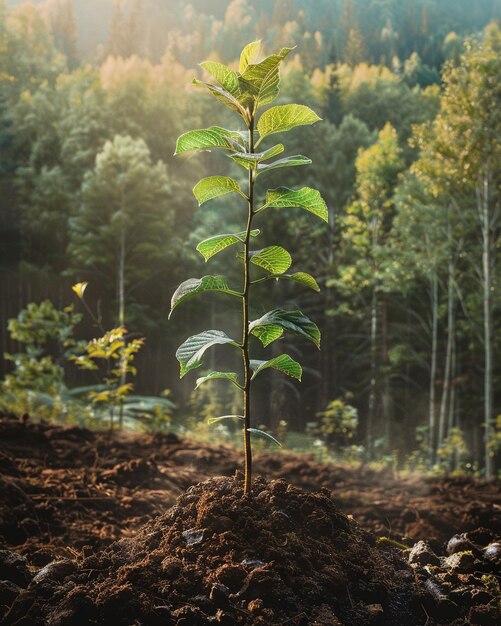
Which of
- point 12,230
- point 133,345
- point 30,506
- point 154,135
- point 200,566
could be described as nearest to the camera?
point 200,566

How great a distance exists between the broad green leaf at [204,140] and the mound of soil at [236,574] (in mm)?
837

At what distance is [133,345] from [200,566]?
2.64m

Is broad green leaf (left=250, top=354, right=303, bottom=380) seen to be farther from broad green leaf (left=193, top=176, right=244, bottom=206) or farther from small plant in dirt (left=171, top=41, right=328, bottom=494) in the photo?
broad green leaf (left=193, top=176, right=244, bottom=206)

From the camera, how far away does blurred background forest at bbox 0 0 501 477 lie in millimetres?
10484

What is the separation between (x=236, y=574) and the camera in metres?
1.21

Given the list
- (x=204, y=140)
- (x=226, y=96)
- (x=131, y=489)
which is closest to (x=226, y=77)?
(x=226, y=96)

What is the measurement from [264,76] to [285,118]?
0.11 m

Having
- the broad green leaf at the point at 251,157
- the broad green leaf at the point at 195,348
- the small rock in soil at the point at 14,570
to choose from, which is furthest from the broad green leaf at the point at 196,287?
the small rock in soil at the point at 14,570

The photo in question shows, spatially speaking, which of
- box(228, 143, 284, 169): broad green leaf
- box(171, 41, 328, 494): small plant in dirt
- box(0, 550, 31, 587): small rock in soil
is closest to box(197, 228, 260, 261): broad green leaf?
box(171, 41, 328, 494): small plant in dirt

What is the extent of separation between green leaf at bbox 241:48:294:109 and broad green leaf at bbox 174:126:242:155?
0.38 feet

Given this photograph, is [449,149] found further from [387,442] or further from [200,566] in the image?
[200,566]

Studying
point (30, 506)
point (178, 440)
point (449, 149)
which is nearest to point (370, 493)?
point (178, 440)

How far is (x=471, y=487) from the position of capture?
340 cm

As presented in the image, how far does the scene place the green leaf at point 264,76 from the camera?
134cm
